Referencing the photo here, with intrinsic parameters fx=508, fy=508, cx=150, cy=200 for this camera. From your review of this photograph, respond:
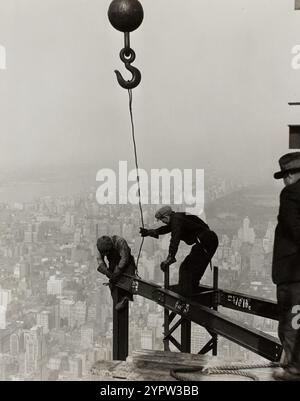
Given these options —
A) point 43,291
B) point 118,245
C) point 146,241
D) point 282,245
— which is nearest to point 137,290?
point 118,245

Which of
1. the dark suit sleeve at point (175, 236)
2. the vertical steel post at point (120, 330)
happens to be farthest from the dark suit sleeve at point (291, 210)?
the vertical steel post at point (120, 330)

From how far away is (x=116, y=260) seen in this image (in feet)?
13.4

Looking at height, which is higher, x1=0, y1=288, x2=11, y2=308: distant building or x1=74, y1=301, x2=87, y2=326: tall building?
x1=0, y1=288, x2=11, y2=308: distant building

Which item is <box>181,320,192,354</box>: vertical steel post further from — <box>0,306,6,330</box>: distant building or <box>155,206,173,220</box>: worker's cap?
<box>0,306,6,330</box>: distant building

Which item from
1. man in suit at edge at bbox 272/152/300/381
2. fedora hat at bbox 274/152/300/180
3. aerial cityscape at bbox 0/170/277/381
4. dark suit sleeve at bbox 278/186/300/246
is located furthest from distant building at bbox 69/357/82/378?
fedora hat at bbox 274/152/300/180

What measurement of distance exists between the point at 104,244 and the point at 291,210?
1.75m

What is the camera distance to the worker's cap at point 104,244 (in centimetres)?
397

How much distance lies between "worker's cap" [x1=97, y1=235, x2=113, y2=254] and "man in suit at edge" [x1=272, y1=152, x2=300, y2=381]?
1.57 metres

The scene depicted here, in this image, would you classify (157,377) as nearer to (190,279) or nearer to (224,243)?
(190,279)

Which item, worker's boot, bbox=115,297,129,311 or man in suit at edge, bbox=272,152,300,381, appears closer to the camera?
man in suit at edge, bbox=272,152,300,381

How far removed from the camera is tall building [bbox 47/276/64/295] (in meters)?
4.69

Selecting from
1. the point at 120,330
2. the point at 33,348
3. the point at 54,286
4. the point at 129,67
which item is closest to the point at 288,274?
the point at 129,67

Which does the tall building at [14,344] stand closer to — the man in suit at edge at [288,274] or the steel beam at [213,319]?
the steel beam at [213,319]

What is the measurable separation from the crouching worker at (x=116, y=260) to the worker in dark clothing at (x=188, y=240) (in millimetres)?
215
